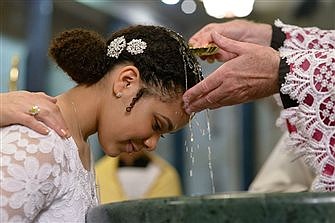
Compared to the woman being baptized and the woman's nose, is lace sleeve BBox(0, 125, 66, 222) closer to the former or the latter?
the woman being baptized

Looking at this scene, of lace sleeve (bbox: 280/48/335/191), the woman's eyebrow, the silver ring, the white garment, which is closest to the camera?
the silver ring

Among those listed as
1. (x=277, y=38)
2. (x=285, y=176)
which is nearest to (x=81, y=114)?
(x=277, y=38)

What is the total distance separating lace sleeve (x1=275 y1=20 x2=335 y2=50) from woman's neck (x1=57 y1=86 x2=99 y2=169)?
0.52 metres

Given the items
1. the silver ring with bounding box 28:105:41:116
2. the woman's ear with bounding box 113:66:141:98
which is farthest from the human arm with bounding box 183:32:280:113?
the silver ring with bounding box 28:105:41:116

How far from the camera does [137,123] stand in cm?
143

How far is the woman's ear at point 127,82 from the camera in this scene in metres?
1.42

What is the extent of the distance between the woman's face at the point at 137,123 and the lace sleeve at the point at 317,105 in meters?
0.24

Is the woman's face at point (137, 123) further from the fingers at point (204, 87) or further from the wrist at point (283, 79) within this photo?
the wrist at point (283, 79)

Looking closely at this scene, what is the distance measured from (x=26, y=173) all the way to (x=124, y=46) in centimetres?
44

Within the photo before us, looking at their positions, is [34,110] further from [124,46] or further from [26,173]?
[124,46]

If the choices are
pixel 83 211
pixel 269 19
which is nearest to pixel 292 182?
pixel 83 211

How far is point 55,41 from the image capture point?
1.50 m

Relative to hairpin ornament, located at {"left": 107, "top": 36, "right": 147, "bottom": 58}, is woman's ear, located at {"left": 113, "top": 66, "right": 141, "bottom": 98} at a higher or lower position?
lower

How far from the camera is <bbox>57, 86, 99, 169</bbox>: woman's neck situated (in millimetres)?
1360
